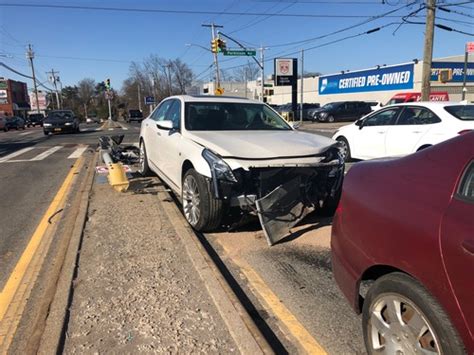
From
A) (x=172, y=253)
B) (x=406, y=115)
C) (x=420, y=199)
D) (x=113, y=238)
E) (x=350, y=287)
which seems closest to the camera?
(x=420, y=199)

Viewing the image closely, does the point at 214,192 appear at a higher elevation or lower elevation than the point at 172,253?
higher

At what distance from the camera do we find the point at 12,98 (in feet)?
279

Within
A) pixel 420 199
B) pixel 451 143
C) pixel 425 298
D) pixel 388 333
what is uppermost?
pixel 451 143

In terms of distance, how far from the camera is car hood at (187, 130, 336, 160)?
4945 mm

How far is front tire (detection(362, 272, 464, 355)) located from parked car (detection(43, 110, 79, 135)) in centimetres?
2686

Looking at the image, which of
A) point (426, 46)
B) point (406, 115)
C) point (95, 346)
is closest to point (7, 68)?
point (426, 46)

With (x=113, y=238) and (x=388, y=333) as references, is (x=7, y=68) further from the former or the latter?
(x=388, y=333)

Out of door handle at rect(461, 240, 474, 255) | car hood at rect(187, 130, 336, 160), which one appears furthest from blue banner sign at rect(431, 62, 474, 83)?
door handle at rect(461, 240, 474, 255)

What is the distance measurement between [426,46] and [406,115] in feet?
34.9

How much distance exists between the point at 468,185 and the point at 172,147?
15.3 feet

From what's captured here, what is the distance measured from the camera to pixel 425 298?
2098mm

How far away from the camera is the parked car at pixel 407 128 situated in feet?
26.6

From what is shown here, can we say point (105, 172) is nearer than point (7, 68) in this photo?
Yes

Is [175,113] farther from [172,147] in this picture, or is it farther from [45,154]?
[45,154]
